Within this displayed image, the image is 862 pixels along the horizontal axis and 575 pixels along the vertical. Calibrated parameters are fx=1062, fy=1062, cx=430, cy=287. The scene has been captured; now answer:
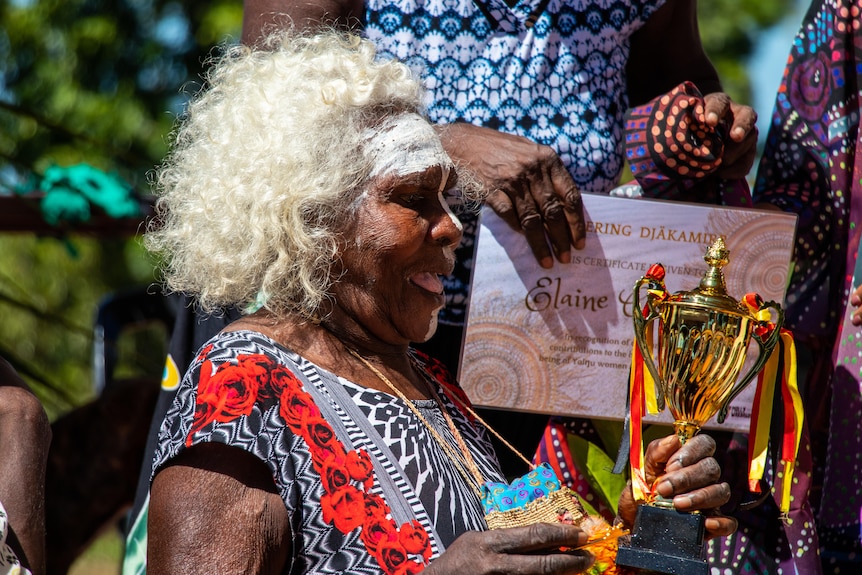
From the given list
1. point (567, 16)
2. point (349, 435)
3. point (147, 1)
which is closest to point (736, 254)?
point (567, 16)

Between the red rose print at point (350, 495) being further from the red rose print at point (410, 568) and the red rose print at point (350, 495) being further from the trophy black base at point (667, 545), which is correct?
the trophy black base at point (667, 545)

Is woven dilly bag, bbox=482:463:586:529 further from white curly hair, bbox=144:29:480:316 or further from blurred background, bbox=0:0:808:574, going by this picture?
blurred background, bbox=0:0:808:574

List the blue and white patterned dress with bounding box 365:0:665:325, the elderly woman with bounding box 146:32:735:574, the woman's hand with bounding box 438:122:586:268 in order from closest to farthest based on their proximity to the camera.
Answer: the elderly woman with bounding box 146:32:735:574
the woman's hand with bounding box 438:122:586:268
the blue and white patterned dress with bounding box 365:0:665:325

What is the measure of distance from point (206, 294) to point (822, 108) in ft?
5.08

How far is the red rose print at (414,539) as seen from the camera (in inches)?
66.9

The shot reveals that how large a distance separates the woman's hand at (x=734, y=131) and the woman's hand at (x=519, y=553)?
1079mm

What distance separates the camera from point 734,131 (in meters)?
2.28

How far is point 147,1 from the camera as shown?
Result: 8.19 m

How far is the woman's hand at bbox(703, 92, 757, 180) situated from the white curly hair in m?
0.68

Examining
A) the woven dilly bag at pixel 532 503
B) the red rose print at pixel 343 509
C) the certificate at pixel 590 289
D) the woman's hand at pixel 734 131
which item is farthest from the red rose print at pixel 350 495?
the woman's hand at pixel 734 131

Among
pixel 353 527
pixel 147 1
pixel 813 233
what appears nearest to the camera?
pixel 353 527

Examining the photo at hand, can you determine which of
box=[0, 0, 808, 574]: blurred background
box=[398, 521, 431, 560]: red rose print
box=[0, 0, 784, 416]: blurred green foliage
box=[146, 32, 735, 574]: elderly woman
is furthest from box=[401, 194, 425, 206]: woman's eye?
box=[0, 0, 784, 416]: blurred green foliage

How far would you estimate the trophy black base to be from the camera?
173cm

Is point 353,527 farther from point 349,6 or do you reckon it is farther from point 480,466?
point 349,6
